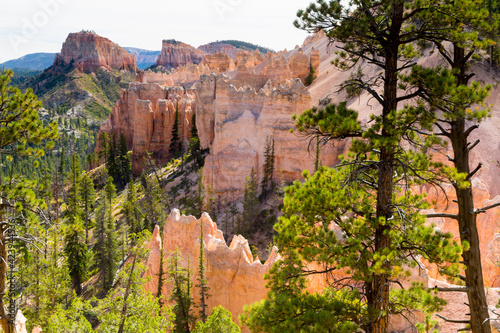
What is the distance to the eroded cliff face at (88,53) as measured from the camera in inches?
6929

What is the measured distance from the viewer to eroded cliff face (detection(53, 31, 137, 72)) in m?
176

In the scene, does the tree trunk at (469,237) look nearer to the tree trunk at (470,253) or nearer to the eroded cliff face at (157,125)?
the tree trunk at (470,253)

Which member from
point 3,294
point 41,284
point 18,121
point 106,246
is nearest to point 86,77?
point 106,246

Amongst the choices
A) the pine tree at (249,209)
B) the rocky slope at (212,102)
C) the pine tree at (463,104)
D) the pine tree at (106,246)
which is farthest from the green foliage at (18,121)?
the rocky slope at (212,102)

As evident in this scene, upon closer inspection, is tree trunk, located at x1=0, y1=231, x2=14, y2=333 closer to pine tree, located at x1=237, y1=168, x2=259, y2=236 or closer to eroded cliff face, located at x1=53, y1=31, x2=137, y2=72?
pine tree, located at x1=237, y1=168, x2=259, y2=236

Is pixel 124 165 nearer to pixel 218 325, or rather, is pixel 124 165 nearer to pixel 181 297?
pixel 181 297

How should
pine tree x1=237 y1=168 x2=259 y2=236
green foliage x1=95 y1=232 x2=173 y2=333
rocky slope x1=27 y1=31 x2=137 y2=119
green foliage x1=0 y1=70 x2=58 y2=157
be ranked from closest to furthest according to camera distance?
green foliage x1=0 y1=70 x2=58 y2=157 < green foliage x1=95 y1=232 x2=173 y2=333 < pine tree x1=237 y1=168 x2=259 y2=236 < rocky slope x1=27 y1=31 x2=137 y2=119

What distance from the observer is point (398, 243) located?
25.7ft

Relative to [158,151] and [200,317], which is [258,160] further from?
[158,151]

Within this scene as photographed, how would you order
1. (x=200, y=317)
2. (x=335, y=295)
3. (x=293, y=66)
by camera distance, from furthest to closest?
(x=293, y=66)
(x=200, y=317)
(x=335, y=295)

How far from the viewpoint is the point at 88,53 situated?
17825 cm

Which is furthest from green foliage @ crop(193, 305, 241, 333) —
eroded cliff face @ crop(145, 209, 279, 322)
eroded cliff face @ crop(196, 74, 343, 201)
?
eroded cliff face @ crop(196, 74, 343, 201)

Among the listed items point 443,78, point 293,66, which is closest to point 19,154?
point 443,78

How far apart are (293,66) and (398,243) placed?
48.8 meters
